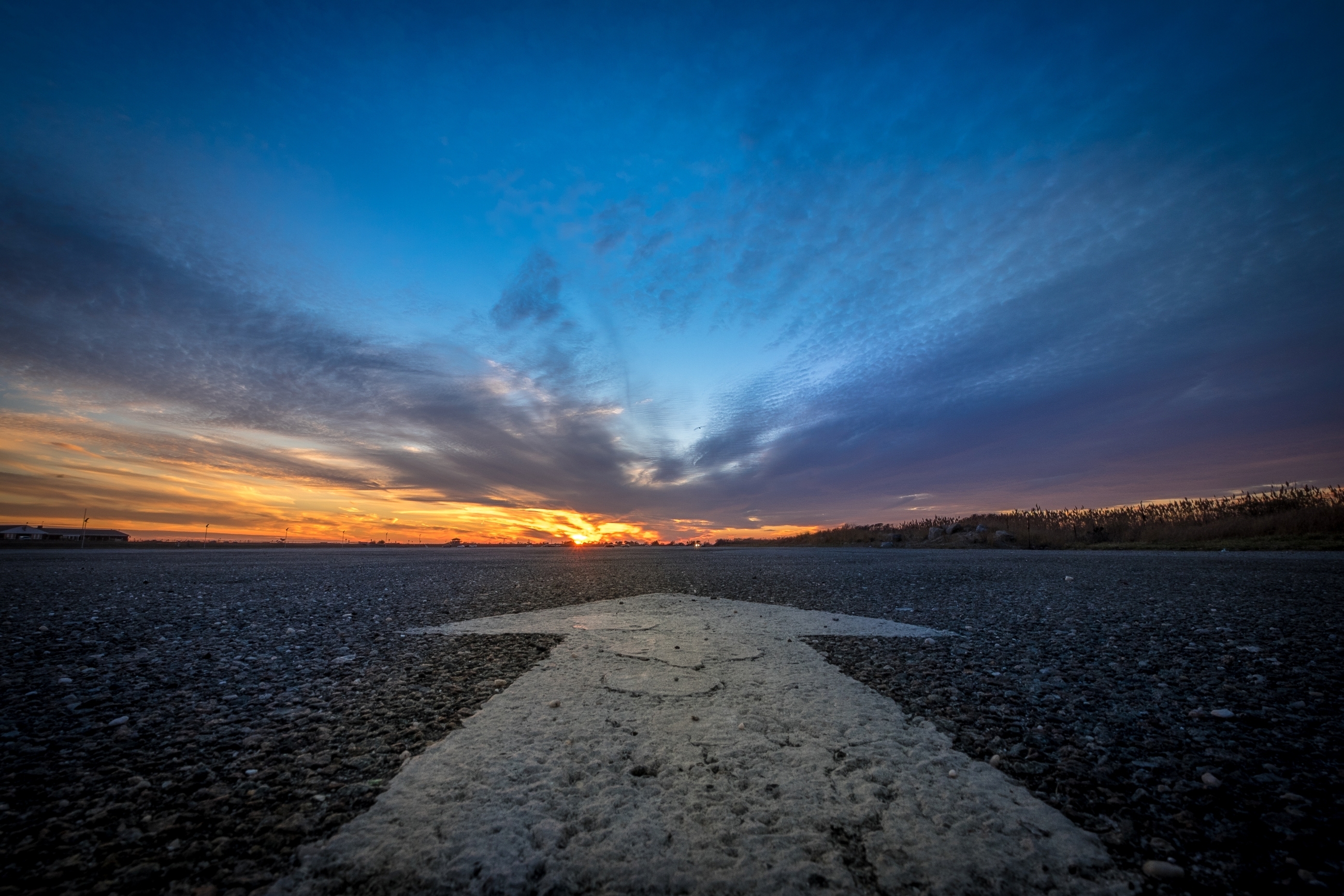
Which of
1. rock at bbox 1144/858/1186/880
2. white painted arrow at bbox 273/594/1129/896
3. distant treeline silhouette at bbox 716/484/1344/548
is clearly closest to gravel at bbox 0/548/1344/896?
rock at bbox 1144/858/1186/880

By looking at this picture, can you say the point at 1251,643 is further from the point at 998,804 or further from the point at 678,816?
the point at 678,816

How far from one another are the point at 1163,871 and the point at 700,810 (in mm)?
1350

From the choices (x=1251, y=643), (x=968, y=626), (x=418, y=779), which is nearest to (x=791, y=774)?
(x=418, y=779)

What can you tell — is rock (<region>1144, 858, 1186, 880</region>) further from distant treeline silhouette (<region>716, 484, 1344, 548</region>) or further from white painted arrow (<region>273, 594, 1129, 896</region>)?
distant treeline silhouette (<region>716, 484, 1344, 548</region>)

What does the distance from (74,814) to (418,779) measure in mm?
1115

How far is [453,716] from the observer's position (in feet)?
8.76

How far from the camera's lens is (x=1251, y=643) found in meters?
4.04

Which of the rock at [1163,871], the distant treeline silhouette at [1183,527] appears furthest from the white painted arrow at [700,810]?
the distant treeline silhouette at [1183,527]

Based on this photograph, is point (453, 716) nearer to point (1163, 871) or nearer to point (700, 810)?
point (700, 810)

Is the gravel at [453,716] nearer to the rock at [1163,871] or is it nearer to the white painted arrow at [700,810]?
the rock at [1163,871]

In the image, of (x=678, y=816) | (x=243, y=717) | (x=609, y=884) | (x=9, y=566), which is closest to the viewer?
(x=609, y=884)

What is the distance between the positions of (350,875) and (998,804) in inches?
82.3

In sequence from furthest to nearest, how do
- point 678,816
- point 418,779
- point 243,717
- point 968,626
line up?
1. point 968,626
2. point 243,717
3. point 418,779
4. point 678,816

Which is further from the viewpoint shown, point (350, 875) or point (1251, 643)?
point (1251, 643)
